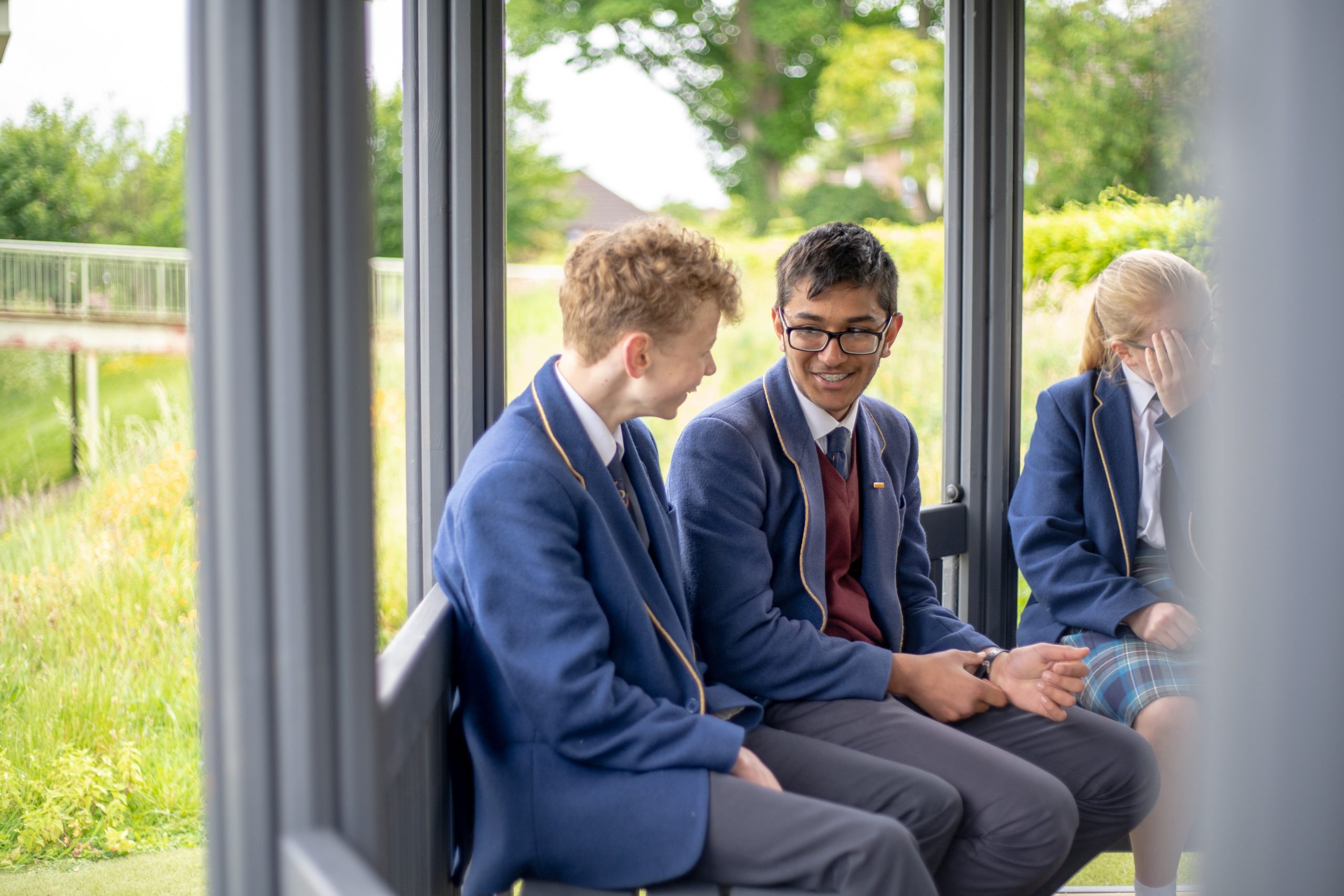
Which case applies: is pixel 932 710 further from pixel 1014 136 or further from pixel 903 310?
pixel 903 310

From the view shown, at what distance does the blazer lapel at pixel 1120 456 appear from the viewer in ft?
7.57

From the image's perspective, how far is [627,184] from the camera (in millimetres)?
8375

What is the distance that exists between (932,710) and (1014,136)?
1563 millimetres

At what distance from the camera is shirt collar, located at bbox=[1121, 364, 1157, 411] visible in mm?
2332

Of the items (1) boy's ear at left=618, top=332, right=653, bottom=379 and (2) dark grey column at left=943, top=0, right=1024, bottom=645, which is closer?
(1) boy's ear at left=618, top=332, right=653, bottom=379

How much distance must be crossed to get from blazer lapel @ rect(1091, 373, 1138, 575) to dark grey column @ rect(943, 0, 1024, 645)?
416mm

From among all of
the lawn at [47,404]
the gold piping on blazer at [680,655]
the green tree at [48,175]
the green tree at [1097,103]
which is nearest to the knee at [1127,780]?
the gold piping on blazer at [680,655]

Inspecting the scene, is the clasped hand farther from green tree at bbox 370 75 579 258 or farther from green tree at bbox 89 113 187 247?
green tree at bbox 370 75 579 258

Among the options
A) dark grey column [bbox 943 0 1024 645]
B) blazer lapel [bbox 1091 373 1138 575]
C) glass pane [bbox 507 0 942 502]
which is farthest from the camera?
glass pane [bbox 507 0 942 502]

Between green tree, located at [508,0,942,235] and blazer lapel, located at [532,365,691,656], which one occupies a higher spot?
green tree, located at [508,0,942,235]

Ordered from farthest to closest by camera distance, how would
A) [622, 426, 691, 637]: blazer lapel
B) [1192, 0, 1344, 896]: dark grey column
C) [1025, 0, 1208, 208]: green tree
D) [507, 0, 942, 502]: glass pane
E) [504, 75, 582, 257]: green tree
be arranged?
[507, 0, 942, 502]: glass pane → [504, 75, 582, 257]: green tree → [1025, 0, 1208, 208]: green tree → [622, 426, 691, 637]: blazer lapel → [1192, 0, 1344, 896]: dark grey column

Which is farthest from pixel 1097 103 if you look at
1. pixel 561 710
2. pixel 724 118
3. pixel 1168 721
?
pixel 724 118

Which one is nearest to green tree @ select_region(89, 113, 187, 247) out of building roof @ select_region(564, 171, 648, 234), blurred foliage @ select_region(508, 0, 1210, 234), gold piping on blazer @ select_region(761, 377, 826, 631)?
gold piping on blazer @ select_region(761, 377, 826, 631)

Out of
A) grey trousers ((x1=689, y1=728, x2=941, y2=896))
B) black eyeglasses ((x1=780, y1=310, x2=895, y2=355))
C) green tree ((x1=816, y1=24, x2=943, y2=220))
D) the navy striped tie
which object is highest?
green tree ((x1=816, y1=24, x2=943, y2=220))
